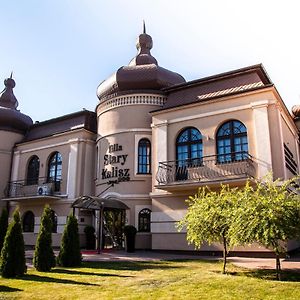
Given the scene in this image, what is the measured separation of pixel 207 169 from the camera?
15938 mm

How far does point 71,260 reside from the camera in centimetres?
1203

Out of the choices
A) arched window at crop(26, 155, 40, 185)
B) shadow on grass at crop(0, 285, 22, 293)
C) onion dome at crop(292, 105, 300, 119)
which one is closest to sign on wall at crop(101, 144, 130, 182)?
arched window at crop(26, 155, 40, 185)

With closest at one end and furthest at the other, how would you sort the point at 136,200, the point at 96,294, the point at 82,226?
the point at 96,294
the point at 136,200
the point at 82,226

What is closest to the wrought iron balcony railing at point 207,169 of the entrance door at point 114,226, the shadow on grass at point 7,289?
the entrance door at point 114,226

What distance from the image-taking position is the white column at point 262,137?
47.8ft

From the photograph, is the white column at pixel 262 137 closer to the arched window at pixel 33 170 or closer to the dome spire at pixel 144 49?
the dome spire at pixel 144 49

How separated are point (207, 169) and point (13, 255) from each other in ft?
29.8

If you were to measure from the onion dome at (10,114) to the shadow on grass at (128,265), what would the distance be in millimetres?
16052

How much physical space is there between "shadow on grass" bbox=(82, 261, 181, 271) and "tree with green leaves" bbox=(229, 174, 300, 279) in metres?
3.37

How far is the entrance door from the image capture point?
18.9m

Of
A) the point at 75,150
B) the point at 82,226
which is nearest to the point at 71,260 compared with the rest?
the point at 82,226

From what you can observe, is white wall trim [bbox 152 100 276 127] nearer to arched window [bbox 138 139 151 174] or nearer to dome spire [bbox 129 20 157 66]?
arched window [bbox 138 139 151 174]

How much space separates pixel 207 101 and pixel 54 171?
11582 mm

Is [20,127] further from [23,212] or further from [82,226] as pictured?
[82,226]
